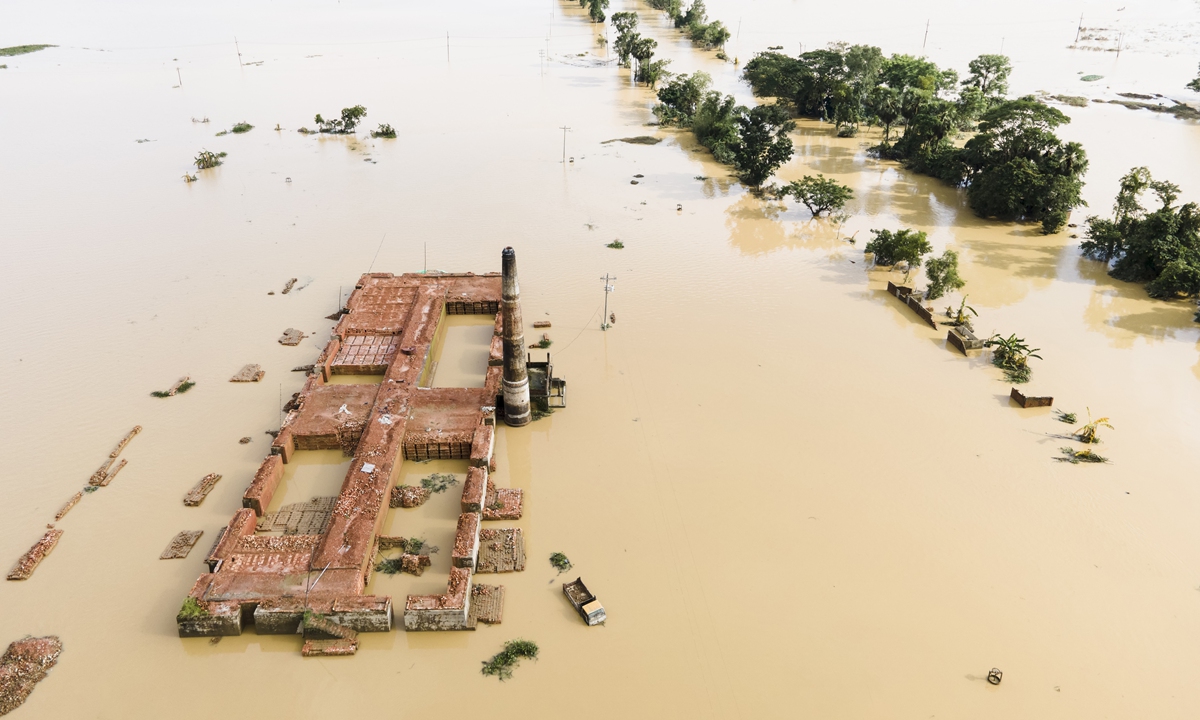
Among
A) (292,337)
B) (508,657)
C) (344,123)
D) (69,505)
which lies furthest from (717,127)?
(69,505)

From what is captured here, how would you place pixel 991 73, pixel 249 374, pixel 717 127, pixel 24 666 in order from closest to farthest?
pixel 24 666 → pixel 249 374 → pixel 717 127 → pixel 991 73

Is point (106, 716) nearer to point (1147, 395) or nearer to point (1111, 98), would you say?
point (1147, 395)

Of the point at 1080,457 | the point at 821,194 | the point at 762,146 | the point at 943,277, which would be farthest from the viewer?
the point at 762,146

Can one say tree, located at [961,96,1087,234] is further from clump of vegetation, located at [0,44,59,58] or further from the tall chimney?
clump of vegetation, located at [0,44,59,58]

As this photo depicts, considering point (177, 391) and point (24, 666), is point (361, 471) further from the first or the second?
point (177, 391)

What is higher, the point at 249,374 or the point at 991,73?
the point at 991,73

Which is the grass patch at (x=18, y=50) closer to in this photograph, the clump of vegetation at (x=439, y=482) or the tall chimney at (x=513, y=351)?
the tall chimney at (x=513, y=351)

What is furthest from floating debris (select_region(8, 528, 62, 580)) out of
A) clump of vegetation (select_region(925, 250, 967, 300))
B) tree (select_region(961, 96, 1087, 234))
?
tree (select_region(961, 96, 1087, 234))
